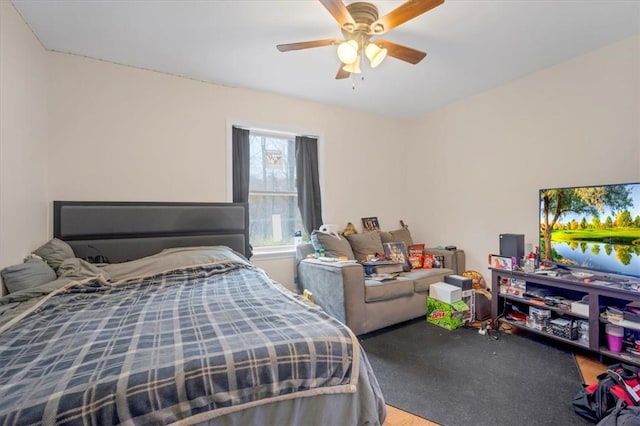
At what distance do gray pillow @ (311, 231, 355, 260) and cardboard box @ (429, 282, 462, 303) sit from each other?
919 mm

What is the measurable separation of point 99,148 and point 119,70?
0.74 m

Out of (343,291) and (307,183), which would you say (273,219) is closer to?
(307,183)

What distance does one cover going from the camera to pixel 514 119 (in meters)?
3.10

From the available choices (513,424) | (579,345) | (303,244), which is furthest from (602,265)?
(303,244)

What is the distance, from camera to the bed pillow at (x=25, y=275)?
172 cm

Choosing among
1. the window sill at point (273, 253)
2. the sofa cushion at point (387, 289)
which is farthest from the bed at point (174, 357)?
the window sill at point (273, 253)

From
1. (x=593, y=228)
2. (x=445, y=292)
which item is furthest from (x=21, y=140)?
(x=593, y=228)

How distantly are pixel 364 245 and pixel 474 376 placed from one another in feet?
5.64

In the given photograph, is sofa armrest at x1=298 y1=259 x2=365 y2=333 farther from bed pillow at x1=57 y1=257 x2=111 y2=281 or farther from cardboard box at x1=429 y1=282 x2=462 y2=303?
bed pillow at x1=57 y1=257 x2=111 y2=281

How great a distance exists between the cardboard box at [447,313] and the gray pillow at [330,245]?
100cm

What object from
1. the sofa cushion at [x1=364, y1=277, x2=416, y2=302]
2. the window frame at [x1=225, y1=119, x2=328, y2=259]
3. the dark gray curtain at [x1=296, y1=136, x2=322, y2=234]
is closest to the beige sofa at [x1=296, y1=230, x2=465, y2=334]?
the sofa cushion at [x1=364, y1=277, x2=416, y2=302]

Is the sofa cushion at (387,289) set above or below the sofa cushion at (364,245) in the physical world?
below

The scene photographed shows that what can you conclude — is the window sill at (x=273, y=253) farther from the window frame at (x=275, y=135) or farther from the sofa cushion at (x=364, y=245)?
the sofa cushion at (x=364, y=245)

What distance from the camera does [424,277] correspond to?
3.10m
